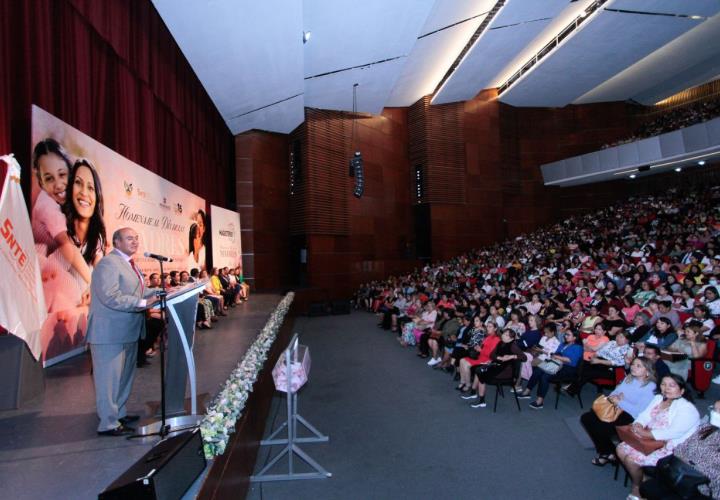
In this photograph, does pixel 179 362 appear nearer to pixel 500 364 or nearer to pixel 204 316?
pixel 500 364

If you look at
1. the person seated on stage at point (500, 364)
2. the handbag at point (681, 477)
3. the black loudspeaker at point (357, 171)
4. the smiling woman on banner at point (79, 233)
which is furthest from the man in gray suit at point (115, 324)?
the black loudspeaker at point (357, 171)

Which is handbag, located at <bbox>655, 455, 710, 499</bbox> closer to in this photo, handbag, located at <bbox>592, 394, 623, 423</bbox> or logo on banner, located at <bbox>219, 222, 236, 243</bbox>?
handbag, located at <bbox>592, 394, 623, 423</bbox>

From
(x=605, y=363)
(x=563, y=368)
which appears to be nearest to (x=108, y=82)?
(x=563, y=368)

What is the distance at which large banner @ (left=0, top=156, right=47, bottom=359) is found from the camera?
7.92 feet

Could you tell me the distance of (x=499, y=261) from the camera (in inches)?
505

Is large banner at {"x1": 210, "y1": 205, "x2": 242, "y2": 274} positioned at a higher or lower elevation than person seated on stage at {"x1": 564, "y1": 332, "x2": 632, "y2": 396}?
higher

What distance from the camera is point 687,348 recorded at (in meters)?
4.43

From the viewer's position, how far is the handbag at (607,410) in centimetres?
337

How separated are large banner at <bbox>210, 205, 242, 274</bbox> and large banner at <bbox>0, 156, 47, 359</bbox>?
6.08 m

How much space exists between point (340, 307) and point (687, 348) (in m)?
9.01

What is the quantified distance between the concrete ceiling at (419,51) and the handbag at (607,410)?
5774 millimetres

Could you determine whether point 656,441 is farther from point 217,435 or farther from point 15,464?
point 15,464

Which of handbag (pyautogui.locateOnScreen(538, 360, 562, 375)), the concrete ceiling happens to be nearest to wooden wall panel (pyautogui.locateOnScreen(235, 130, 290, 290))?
the concrete ceiling

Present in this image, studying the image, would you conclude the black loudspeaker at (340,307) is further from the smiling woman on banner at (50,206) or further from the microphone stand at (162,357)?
the microphone stand at (162,357)
